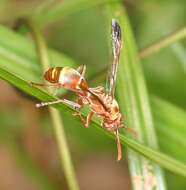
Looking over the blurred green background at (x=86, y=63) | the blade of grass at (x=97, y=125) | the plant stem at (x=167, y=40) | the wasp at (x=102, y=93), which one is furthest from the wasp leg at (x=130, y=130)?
the blurred green background at (x=86, y=63)

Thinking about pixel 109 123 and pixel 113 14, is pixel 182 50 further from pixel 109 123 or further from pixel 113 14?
pixel 109 123

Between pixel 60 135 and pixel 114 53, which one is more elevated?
pixel 114 53

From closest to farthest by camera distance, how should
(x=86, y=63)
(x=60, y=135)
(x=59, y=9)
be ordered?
(x=60, y=135), (x=59, y=9), (x=86, y=63)

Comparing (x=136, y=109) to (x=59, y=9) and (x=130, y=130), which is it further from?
(x=59, y=9)

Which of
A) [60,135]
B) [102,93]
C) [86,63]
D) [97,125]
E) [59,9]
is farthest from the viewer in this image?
A: [86,63]

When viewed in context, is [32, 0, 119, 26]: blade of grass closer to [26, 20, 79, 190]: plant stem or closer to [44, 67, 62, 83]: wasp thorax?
[26, 20, 79, 190]: plant stem

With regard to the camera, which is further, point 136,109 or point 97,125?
point 136,109

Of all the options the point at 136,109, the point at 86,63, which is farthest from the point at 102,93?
the point at 86,63

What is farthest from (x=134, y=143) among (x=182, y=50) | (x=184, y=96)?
(x=184, y=96)
